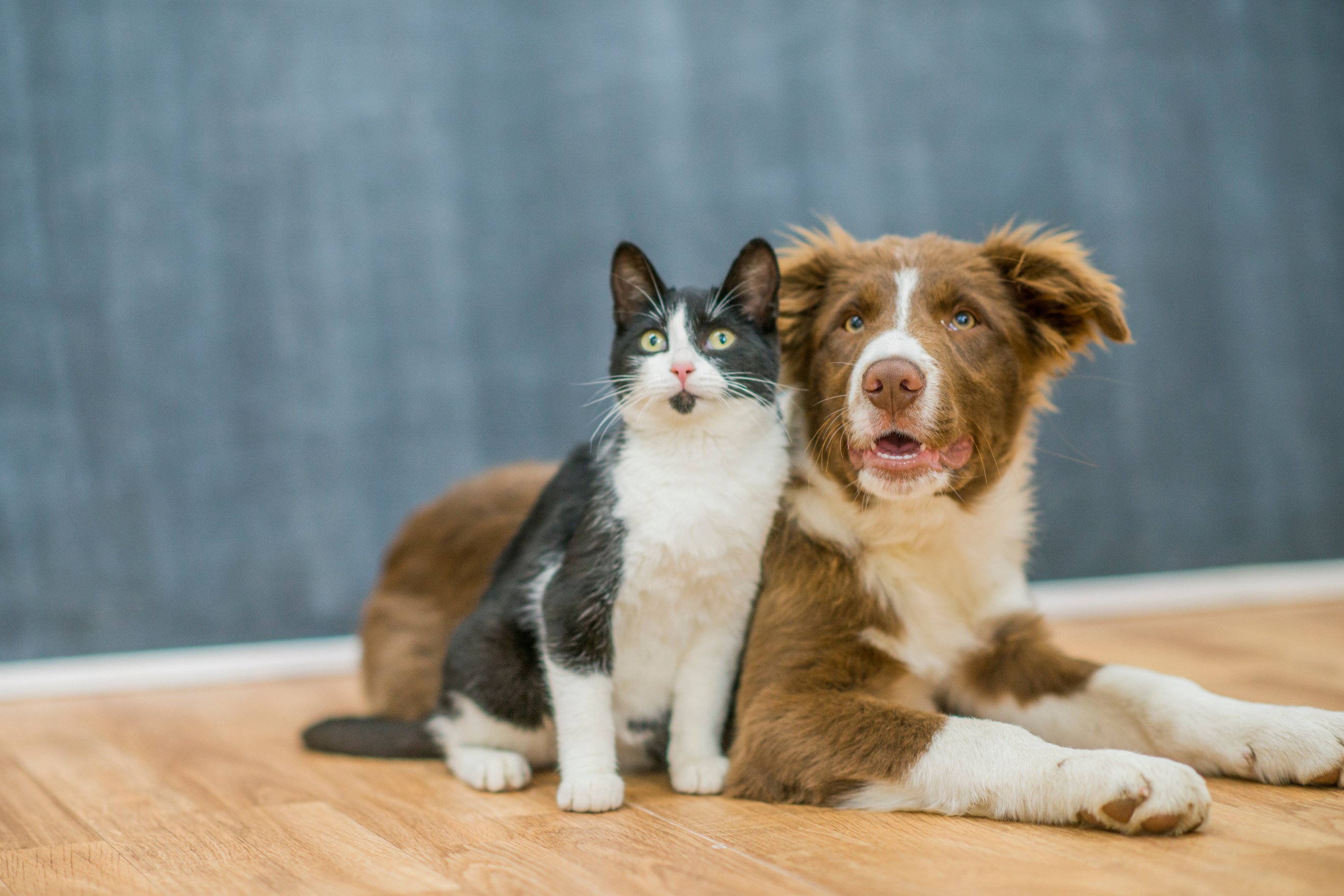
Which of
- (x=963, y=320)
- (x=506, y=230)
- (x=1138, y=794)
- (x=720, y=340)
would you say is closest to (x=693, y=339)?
(x=720, y=340)

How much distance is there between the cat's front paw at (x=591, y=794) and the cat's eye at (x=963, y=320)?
799 mm

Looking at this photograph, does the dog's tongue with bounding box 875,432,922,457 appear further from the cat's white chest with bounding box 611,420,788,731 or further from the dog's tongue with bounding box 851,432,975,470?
the cat's white chest with bounding box 611,420,788,731

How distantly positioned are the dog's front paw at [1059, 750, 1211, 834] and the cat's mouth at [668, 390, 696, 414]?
25.8 inches

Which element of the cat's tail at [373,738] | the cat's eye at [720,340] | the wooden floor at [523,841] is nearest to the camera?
the wooden floor at [523,841]

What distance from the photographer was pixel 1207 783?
1.56 m

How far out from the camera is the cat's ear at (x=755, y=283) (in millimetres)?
1627

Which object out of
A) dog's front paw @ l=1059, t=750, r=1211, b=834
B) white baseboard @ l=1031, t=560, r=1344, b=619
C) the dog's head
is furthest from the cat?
white baseboard @ l=1031, t=560, r=1344, b=619

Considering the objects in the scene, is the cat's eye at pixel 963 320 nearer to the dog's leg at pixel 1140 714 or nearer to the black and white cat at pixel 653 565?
the black and white cat at pixel 653 565

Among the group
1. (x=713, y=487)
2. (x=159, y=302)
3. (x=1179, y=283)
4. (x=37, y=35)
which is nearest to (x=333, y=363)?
(x=159, y=302)

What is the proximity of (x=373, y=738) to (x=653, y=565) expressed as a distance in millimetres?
683

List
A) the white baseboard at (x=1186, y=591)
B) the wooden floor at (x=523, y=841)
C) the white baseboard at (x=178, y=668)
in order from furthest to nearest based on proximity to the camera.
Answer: the white baseboard at (x=1186, y=591)
the white baseboard at (x=178, y=668)
the wooden floor at (x=523, y=841)

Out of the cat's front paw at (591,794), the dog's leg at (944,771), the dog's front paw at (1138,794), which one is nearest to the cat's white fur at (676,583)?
the cat's front paw at (591,794)

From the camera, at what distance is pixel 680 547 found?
1.58m

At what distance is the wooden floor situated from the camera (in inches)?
48.4
